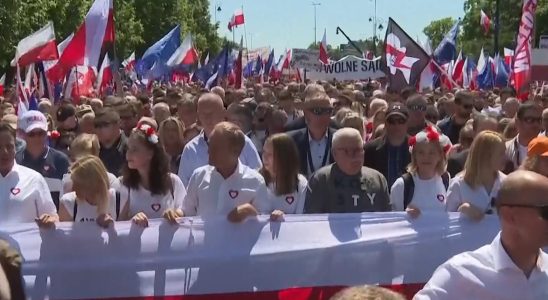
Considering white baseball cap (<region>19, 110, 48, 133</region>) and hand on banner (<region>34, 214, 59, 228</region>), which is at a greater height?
white baseball cap (<region>19, 110, 48, 133</region>)

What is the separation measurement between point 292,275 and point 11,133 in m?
1.97

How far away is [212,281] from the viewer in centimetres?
562

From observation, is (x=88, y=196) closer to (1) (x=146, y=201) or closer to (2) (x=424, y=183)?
(1) (x=146, y=201)

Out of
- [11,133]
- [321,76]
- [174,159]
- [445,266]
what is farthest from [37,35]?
[321,76]

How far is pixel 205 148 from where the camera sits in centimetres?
738

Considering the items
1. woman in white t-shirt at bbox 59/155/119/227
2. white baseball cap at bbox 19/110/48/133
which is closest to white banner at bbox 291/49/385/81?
white baseball cap at bbox 19/110/48/133

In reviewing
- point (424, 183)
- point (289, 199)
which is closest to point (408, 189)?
point (424, 183)

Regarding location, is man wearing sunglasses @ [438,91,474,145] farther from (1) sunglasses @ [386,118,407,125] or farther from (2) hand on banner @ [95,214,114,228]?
(2) hand on banner @ [95,214,114,228]

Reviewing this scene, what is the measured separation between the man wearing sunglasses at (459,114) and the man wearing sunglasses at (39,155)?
416 centimetres

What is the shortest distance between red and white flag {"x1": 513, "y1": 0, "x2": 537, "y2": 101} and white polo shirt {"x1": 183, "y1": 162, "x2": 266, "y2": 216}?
821cm

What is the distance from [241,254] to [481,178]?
1.53 m

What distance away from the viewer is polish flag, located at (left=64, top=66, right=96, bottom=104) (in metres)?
15.9

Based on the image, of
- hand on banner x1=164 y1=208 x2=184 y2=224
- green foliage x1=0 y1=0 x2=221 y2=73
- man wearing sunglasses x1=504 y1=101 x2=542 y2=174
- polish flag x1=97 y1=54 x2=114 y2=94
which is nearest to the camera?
hand on banner x1=164 y1=208 x2=184 y2=224

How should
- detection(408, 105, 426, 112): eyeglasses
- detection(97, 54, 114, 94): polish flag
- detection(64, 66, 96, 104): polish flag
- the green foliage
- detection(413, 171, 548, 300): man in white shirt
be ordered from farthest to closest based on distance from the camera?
the green foliage
detection(97, 54, 114, 94): polish flag
detection(64, 66, 96, 104): polish flag
detection(408, 105, 426, 112): eyeglasses
detection(413, 171, 548, 300): man in white shirt
